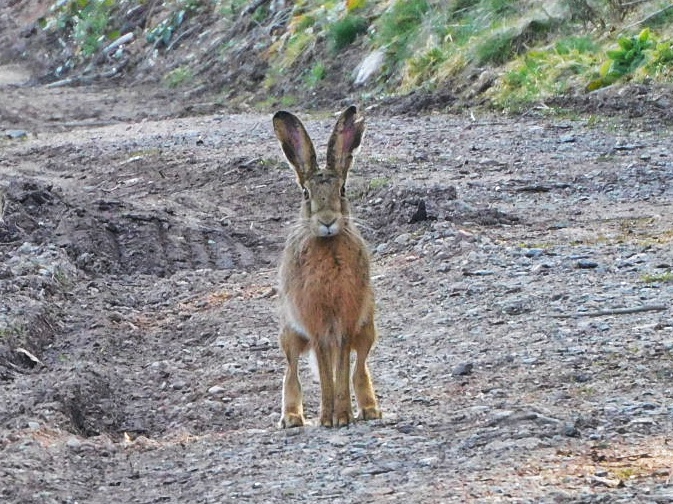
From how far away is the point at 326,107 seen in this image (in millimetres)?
22328

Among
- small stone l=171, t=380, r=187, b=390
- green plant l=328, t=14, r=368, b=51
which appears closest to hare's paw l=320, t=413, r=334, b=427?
small stone l=171, t=380, r=187, b=390

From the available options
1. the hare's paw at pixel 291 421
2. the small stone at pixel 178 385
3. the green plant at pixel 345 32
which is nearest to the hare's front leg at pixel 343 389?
the hare's paw at pixel 291 421

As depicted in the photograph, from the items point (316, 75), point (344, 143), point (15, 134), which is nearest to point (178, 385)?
point (344, 143)

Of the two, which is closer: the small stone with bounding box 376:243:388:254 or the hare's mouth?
the hare's mouth

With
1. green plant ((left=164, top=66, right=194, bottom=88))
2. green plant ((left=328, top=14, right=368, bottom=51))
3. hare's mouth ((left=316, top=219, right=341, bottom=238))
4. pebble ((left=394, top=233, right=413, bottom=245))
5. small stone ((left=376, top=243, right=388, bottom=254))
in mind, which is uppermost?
hare's mouth ((left=316, top=219, right=341, bottom=238))

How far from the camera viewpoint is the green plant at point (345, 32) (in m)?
24.2

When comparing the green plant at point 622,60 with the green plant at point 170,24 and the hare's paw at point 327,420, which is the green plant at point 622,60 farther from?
the green plant at point 170,24

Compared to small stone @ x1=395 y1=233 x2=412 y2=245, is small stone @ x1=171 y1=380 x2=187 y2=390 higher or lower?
small stone @ x1=171 y1=380 x2=187 y2=390

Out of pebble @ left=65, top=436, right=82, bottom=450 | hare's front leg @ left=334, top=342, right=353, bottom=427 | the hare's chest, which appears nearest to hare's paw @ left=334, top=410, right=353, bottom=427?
hare's front leg @ left=334, top=342, right=353, bottom=427

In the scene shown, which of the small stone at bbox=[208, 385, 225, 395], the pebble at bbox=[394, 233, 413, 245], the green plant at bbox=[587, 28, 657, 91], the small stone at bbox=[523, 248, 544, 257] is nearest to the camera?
the small stone at bbox=[208, 385, 225, 395]

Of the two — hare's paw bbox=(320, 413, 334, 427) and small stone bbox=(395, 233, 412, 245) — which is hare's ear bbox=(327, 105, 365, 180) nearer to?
hare's paw bbox=(320, 413, 334, 427)

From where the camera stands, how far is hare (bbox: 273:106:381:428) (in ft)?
23.9

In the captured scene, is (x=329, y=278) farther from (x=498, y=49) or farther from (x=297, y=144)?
(x=498, y=49)

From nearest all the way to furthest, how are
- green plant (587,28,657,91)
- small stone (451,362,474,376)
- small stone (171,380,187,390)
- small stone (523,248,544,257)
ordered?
small stone (451,362,474,376)
small stone (171,380,187,390)
small stone (523,248,544,257)
green plant (587,28,657,91)
